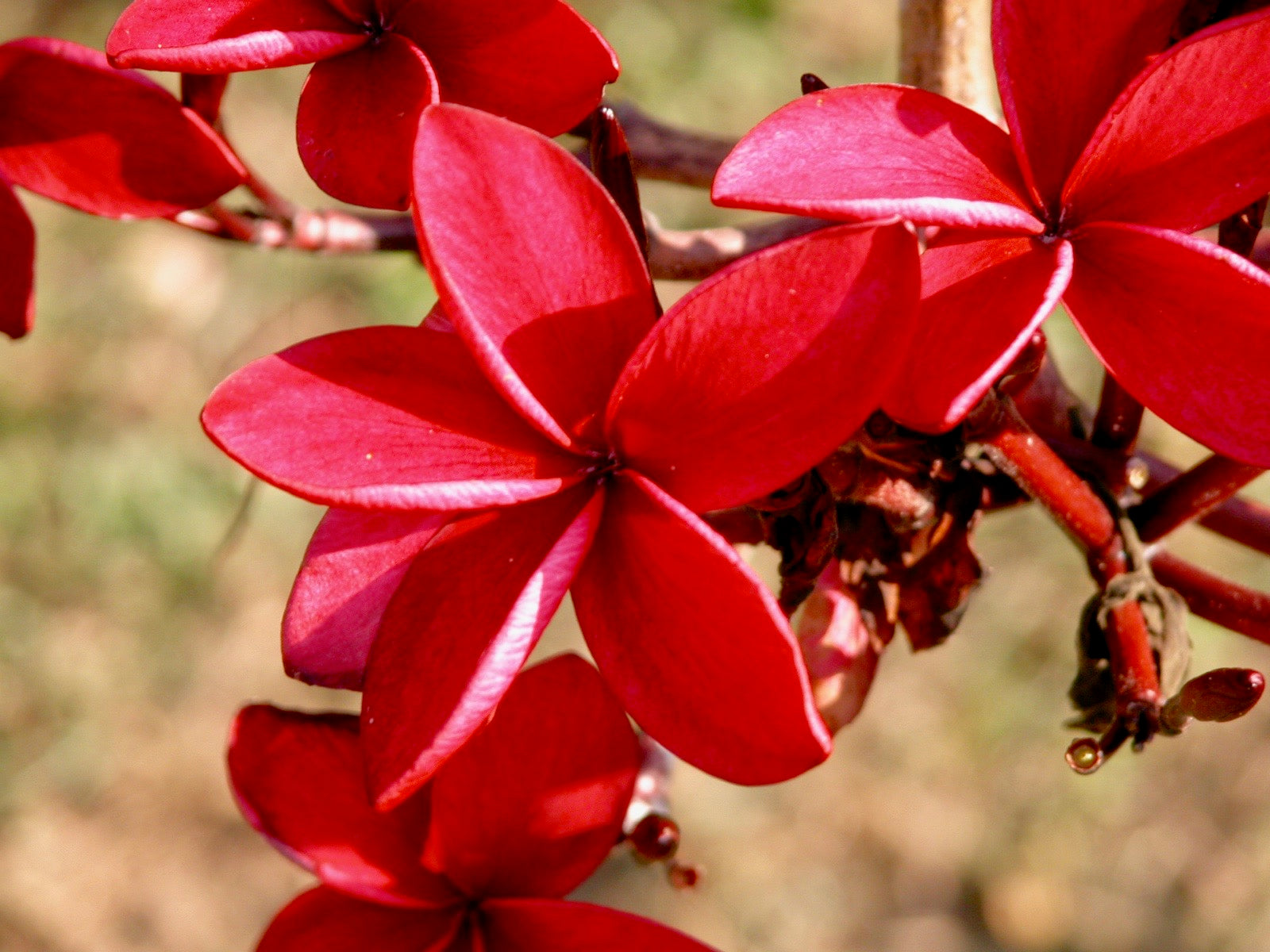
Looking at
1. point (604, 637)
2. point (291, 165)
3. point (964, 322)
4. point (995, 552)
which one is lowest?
point (995, 552)

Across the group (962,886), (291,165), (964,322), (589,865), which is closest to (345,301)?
(291,165)

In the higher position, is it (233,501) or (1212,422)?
(1212,422)

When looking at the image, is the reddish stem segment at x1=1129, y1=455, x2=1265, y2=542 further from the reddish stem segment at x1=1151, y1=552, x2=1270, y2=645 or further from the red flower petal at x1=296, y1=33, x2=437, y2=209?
the red flower petal at x1=296, y1=33, x2=437, y2=209

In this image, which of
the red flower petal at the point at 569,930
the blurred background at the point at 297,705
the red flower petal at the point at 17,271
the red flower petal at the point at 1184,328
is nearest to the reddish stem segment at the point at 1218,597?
the red flower petal at the point at 1184,328

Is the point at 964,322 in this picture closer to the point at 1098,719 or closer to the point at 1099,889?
the point at 1098,719

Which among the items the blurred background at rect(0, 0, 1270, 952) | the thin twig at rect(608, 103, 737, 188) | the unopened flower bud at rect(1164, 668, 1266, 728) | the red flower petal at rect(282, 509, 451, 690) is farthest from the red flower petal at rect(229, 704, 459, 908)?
the blurred background at rect(0, 0, 1270, 952)

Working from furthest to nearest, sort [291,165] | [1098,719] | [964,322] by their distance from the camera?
[291,165] < [1098,719] < [964,322]

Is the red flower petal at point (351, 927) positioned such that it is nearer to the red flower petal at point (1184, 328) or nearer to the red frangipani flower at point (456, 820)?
the red frangipani flower at point (456, 820)
